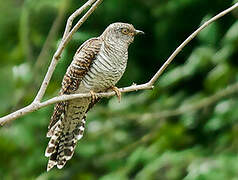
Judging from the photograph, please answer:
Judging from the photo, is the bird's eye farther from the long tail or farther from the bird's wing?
the long tail

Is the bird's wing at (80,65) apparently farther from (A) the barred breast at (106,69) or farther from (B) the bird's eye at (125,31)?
(B) the bird's eye at (125,31)

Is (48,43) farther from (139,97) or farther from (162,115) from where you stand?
(162,115)

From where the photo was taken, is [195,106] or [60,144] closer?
[60,144]

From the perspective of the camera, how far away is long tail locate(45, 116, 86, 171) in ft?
15.7

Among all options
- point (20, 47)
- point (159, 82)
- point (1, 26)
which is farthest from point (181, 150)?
point (1, 26)

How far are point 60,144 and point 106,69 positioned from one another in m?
0.64

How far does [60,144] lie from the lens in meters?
4.84

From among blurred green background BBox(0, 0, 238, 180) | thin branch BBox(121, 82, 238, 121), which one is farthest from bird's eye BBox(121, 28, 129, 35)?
thin branch BBox(121, 82, 238, 121)

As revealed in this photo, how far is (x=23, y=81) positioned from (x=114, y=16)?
4.17 ft

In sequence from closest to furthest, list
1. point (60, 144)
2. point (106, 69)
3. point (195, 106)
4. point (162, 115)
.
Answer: point (106, 69) → point (60, 144) → point (195, 106) → point (162, 115)

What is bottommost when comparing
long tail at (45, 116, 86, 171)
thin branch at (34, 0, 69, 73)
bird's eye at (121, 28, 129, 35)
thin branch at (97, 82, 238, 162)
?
thin branch at (97, 82, 238, 162)

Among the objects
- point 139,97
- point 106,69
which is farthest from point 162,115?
point 106,69

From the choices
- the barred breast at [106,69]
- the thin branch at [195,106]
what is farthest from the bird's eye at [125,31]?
the thin branch at [195,106]

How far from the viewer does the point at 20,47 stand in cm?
696
